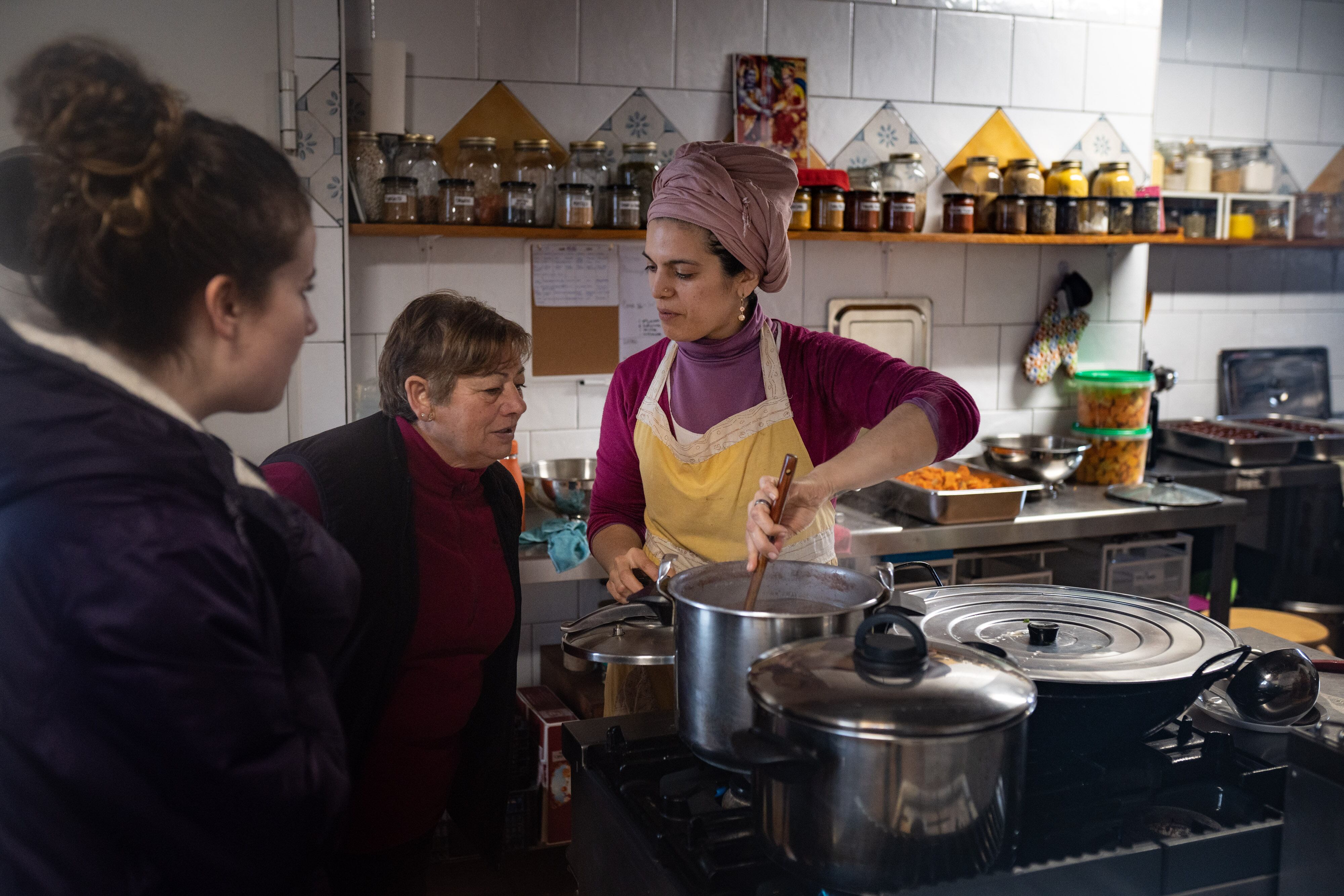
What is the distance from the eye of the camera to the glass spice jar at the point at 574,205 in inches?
114

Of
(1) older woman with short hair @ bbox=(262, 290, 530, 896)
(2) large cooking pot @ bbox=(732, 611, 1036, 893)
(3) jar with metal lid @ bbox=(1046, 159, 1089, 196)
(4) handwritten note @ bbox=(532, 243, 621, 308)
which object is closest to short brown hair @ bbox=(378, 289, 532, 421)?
(1) older woman with short hair @ bbox=(262, 290, 530, 896)

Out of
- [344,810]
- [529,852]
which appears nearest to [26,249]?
[344,810]

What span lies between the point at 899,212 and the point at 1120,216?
84 cm

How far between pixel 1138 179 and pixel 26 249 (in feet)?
12.2

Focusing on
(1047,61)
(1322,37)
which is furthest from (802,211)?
(1322,37)

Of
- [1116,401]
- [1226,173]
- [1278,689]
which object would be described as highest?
[1226,173]

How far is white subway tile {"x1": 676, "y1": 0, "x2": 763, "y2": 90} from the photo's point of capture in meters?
3.14

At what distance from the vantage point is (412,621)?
4.57 ft

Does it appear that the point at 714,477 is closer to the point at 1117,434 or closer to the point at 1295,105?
the point at 1117,434

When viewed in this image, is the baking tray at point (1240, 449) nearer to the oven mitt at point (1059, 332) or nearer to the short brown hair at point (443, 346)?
the oven mitt at point (1059, 332)

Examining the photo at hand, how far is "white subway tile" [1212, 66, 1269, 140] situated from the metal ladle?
12.2 feet

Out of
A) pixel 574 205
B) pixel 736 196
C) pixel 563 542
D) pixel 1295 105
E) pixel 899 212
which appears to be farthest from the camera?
pixel 1295 105

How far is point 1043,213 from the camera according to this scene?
3387 mm

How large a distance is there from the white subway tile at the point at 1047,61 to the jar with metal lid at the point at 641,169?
136 cm
